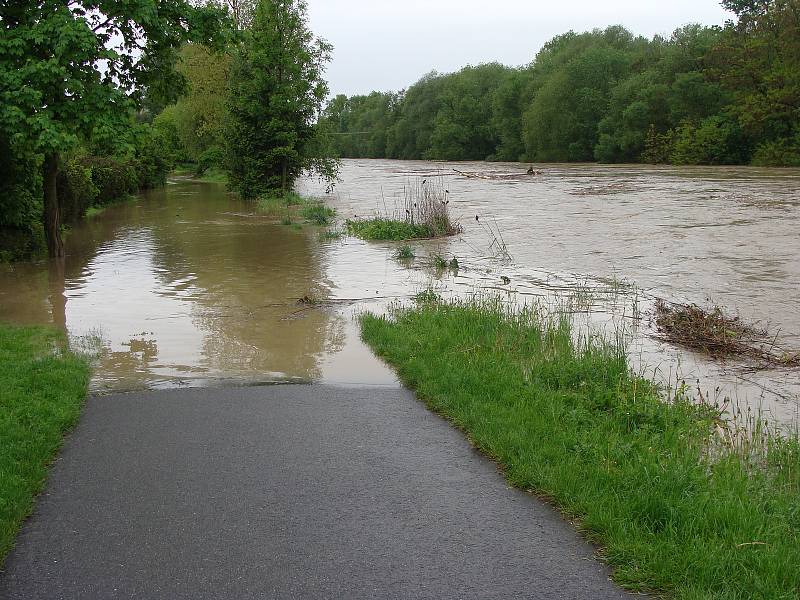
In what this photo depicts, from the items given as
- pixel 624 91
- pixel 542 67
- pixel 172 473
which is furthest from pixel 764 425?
pixel 542 67

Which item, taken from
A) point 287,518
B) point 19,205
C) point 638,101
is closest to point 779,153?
point 638,101

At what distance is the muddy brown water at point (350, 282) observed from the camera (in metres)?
8.92

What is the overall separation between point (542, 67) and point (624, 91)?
2437 cm

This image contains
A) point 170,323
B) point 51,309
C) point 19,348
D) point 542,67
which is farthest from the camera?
point 542,67

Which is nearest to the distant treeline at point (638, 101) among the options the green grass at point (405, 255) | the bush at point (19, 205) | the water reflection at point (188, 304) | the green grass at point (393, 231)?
the green grass at point (393, 231)

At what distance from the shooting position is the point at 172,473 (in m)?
5.61

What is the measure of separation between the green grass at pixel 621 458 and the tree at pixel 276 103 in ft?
88.9

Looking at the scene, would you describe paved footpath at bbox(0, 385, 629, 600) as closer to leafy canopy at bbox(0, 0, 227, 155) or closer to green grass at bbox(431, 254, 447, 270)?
leafy canopy at bbox(0, 0, 227, 155)

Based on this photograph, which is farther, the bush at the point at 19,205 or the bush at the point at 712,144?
the bush at the point at 712,144

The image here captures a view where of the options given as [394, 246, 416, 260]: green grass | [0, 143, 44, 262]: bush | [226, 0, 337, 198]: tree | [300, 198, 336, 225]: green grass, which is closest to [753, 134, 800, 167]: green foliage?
[226, 0, 337, 198]: tree

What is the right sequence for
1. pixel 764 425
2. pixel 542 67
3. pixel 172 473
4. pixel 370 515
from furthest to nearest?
pixel 542 67, pixel 764 425, pixel 172 473, pixel 370 515

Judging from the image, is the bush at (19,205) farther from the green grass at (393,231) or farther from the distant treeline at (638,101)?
the distant treeline at (638,101)

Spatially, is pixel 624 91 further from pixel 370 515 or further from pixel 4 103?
pixel 370 515

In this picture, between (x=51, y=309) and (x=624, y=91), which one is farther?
(x=624, y=91)
